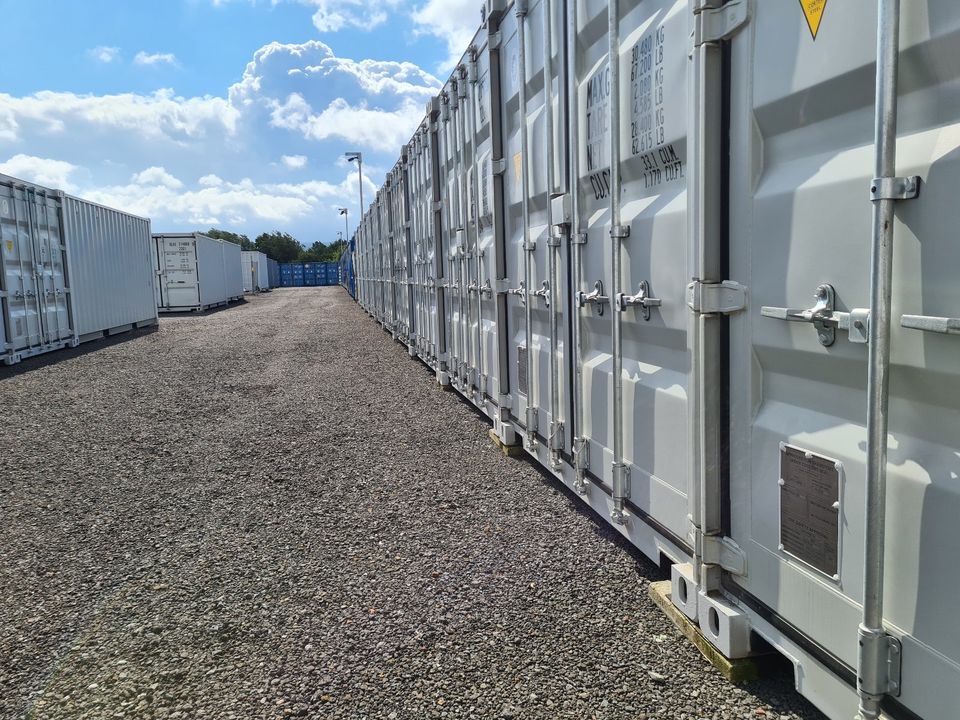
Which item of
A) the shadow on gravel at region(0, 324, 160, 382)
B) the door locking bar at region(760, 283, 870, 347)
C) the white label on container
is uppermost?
the white label on container

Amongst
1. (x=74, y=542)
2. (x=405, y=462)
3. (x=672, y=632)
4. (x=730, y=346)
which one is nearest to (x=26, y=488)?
(x=74, y=542)

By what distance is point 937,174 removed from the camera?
1.71m

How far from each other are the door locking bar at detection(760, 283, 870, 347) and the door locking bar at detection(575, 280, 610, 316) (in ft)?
4.80

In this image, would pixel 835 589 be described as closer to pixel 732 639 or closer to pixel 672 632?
pixel 732 639

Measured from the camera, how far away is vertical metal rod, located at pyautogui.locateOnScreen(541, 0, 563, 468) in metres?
4.13

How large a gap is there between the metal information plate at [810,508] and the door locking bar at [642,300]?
0.97 meters

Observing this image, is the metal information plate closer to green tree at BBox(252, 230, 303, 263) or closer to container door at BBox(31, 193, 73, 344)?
container door at BBox(31, 193, 73, 344)

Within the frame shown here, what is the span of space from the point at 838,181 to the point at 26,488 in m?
5.59

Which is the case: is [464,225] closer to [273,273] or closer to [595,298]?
[595,298]

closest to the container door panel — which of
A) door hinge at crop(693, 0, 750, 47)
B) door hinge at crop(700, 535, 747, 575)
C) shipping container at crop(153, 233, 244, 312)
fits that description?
door hinge at crop(693, 0, 750, 47)

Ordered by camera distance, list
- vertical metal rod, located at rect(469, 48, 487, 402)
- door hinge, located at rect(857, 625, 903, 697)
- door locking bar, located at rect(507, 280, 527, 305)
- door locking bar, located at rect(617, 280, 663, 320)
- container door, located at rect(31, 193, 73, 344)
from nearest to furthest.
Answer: door hinge, located at rect(857, 625, 903, 697) → door locking bar, located at rect(617, 280, 663, 320) → door locking bar, located at rect(507, 280, 527, 305) → vertical metal rod, located at rect(469, 48, 487, 402) → container door, located at rect(31, 193, 73, 344)

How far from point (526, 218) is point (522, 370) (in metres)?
1.12

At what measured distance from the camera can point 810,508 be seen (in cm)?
221

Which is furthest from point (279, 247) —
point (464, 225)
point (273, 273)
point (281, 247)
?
point (464, 225)
